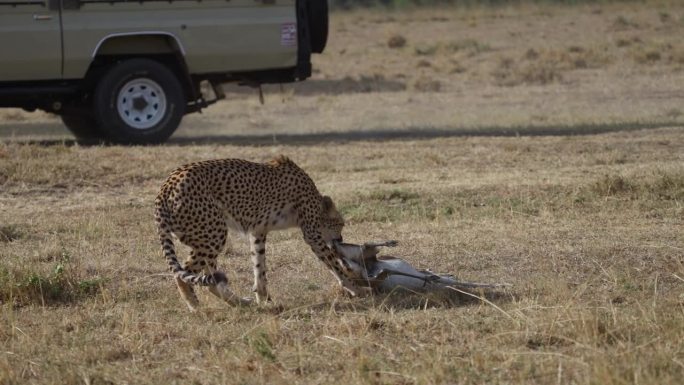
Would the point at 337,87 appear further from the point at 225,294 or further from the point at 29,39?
the point at 225,294

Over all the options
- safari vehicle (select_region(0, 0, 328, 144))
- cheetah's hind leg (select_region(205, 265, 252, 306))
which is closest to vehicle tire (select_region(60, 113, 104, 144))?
safari vehicle (select_region(0, 0, 328, 144))

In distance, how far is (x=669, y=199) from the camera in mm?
10672

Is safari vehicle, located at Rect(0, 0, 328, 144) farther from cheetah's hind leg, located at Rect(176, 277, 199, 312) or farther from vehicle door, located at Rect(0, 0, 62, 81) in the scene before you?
cheetah's hind leg, located at Rect(176, 277, 199, 312)

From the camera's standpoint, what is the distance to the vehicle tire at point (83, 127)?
15539 mm

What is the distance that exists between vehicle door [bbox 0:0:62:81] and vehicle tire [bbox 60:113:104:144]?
124 centimetres

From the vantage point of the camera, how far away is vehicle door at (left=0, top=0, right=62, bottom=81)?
1401 cm

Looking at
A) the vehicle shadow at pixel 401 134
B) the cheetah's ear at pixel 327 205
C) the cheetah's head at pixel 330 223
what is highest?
the cheetah's ear at pixel 327 205

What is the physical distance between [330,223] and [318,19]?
24.8 feet

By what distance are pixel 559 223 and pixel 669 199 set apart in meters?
1.34

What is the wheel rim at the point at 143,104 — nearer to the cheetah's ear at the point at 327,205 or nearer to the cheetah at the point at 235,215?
the cheetah at the point at 235,215

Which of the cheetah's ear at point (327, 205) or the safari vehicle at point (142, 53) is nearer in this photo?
the cheetah's ear at point (327, 205)

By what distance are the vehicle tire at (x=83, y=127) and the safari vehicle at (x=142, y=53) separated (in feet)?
0.73

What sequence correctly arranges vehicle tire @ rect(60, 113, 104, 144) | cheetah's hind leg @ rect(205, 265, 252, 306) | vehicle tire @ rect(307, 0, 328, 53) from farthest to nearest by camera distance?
vehicle tire @ rect(60, 113, 104, 144), vehicle tire @ rect(307, 0, 328, 53), cheetah's hind leg @ rect(205, 265, 252, 306)

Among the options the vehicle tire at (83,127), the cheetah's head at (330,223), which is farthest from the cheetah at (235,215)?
the vehicle tire at (83,127)
